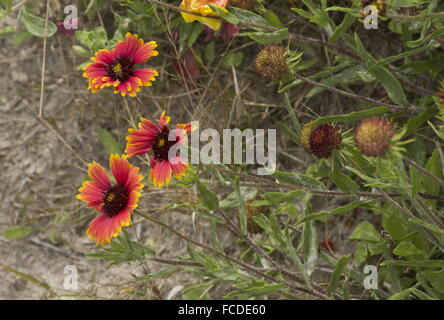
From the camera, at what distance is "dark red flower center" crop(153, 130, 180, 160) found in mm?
1397

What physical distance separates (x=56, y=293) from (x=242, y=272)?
2.99 feet

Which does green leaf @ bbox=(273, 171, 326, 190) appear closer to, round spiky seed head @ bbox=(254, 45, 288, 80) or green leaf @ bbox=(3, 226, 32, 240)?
round spiky seed head @ bbox=(254, 45, 288, 80)

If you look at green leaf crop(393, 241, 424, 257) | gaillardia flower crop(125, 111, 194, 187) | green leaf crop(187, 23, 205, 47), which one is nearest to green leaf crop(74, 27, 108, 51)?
green leaf crop(187, 23, 205, 47)

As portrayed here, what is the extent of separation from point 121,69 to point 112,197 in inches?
13.5

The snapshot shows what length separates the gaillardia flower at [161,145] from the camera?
1.36m

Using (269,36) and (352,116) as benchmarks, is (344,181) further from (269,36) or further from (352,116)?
(269,36)

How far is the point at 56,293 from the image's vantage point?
2.09 m

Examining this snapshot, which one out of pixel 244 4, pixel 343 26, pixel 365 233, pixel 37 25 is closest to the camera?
pixel 343 26

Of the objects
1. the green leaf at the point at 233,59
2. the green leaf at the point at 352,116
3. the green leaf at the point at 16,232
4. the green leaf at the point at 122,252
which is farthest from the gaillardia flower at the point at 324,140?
the green leaf at the point at 16,232

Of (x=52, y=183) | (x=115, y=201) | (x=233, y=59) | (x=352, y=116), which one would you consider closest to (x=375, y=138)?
(x=352, y=116)

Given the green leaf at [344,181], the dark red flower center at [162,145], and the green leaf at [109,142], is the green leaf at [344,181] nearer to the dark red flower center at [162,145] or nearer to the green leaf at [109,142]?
the dark red flower center at [162,145]

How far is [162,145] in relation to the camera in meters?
1.40

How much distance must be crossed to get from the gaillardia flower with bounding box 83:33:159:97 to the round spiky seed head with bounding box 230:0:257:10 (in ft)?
0.85
